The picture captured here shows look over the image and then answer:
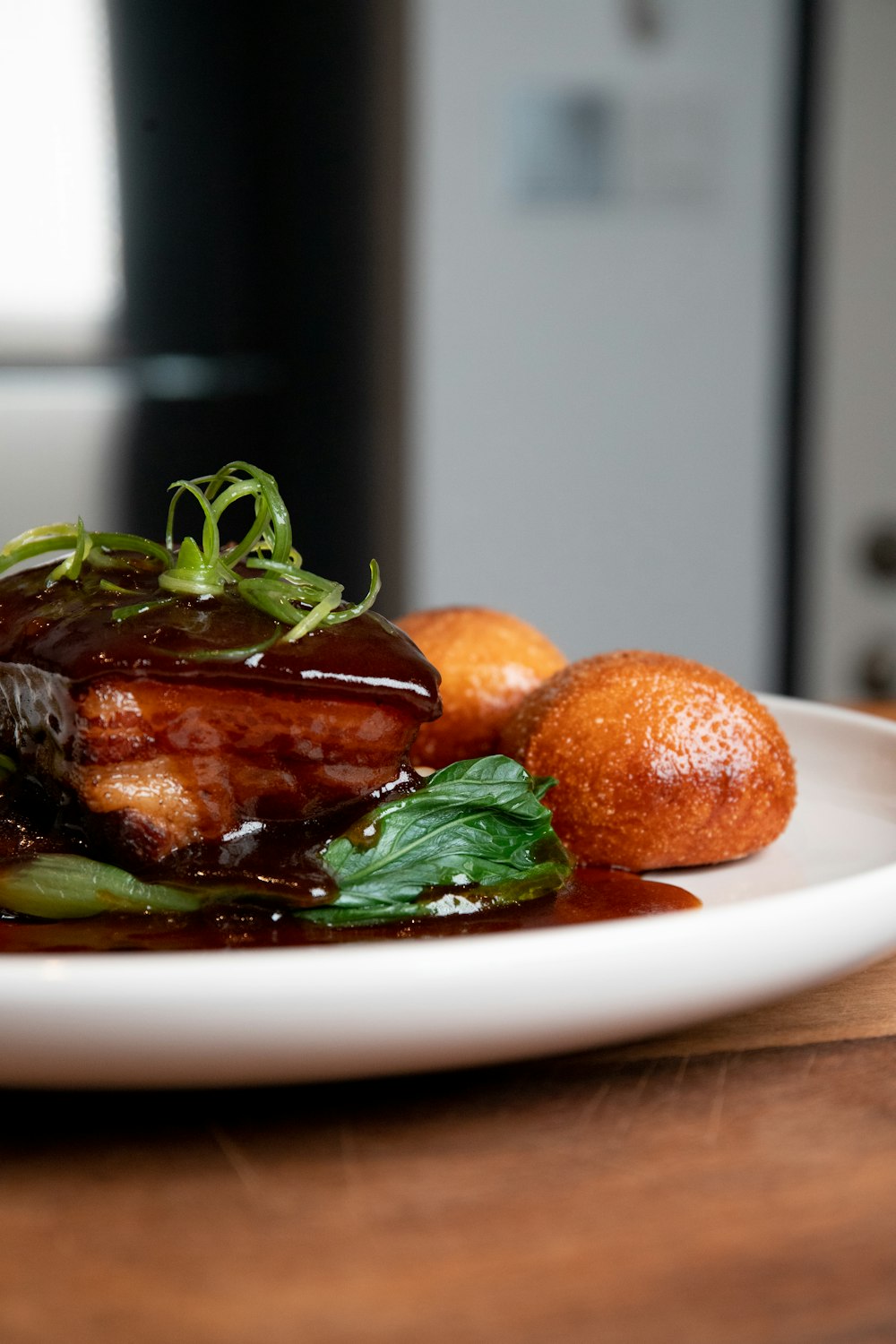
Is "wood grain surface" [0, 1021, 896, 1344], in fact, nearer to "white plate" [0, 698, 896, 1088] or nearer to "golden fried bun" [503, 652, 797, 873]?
"white plate" [0, 698, 896, 1088]

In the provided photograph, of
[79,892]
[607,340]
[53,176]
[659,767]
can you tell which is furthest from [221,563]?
[607,340]

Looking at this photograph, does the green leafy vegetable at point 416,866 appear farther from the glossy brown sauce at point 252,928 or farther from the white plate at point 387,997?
the white plate at point 387,997

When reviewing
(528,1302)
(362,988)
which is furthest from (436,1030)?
(528,1302)

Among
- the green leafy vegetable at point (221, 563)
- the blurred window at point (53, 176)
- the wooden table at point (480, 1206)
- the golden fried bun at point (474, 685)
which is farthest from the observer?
the blurred window at point (53, 176)

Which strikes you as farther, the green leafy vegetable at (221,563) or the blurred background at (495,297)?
the blurred background at (495,297)

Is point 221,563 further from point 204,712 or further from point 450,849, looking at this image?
point 450,849

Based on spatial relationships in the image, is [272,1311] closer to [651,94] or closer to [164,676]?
[164,676]

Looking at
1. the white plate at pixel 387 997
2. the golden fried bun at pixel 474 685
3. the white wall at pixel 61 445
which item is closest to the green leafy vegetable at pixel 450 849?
the white plate at pixel 387 997
